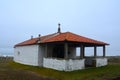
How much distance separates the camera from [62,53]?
32469 millimetres

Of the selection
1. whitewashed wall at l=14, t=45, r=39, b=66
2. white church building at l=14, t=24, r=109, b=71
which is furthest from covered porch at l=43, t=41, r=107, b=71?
whitewashed wall at l=14, t=45, r=39, b=66

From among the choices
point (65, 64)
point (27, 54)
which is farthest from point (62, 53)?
point (27, 54)

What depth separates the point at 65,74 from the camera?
25.4 m

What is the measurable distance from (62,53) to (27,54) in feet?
23.4

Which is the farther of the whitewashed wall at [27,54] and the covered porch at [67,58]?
the whitewashed wall at [27,54]

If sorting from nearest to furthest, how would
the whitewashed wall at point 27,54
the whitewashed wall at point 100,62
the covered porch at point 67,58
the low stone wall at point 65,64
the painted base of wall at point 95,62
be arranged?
the low stone wall at point 65,64, the covered porch at point 67,58, the painted base of wall at point 95,62, the whitewashed wall at point 100,62, the whitewashed wall at point 27,54

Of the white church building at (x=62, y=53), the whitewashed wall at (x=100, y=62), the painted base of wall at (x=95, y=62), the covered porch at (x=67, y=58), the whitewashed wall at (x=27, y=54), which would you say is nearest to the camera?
the covered porch at (x=67, y=58)

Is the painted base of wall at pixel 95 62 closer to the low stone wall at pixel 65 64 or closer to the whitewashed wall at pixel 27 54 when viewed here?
the low stone wall at pixel 65 64

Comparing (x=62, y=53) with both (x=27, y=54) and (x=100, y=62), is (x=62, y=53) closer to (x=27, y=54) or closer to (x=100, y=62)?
(x=100, y=62)

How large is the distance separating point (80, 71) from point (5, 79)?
897cm

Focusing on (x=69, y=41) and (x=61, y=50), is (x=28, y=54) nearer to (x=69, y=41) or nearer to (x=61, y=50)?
(x=61, y=50)

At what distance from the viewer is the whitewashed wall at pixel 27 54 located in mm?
33688

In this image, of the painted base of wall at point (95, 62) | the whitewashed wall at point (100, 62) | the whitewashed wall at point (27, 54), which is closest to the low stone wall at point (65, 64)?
the painted base of wall at point (95, 62)

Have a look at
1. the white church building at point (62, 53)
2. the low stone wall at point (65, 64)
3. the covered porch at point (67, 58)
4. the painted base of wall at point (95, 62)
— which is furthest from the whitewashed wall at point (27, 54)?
the painted base of wall at point (95, 62)
